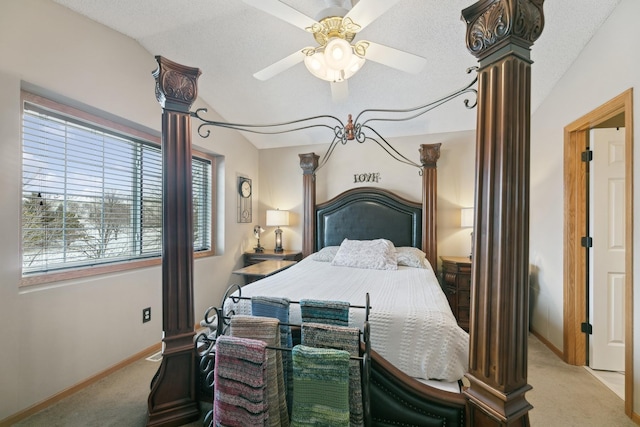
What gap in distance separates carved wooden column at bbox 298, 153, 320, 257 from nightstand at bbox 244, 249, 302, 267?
0.60 ft

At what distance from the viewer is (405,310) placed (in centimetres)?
157

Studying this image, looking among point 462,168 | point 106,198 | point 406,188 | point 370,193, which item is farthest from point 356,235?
point 106,198

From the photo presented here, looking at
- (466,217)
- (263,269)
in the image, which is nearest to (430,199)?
(466,217)

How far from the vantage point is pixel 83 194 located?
2.30 meters

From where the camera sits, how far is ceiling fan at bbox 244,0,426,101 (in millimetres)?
1536

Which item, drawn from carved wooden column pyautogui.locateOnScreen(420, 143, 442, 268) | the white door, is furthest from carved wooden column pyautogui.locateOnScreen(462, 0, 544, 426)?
carved wooden column pyautogui.locateOnScreen(420, 143, 442, 268)

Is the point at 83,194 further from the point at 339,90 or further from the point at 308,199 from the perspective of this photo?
the point at 308,199

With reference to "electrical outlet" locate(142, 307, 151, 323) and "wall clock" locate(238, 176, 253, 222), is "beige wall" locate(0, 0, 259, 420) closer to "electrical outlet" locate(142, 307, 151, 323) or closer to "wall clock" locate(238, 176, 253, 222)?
"electrical outlet" locate(142, 307, 151, 323)

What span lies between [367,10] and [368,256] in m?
2.20

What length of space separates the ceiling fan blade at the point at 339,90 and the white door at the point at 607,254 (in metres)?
2.27

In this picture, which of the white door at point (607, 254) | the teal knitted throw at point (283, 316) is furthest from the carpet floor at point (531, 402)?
the teal knitted throw at point (283, 316)

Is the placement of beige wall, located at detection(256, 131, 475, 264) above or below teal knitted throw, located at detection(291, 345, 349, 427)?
above

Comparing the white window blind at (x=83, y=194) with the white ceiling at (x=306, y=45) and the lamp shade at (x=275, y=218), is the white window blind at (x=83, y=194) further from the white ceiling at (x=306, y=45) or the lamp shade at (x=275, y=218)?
the lamp shade at (x=275, y=218)

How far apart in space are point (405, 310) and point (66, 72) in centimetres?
289
